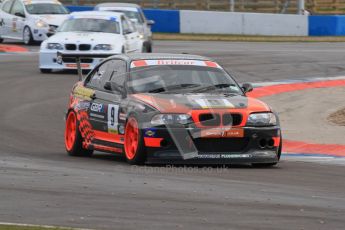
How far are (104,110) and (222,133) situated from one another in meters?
1.82

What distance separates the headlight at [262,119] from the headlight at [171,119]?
0.71 m

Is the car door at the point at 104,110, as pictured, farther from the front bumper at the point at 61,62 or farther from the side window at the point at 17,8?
the side window at the point at 17,8

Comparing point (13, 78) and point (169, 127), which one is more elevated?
point (169, 127)

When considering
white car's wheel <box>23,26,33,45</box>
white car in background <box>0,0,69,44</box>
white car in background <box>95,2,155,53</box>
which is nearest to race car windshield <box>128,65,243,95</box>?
white car in background <box>95,2,155,53</box>

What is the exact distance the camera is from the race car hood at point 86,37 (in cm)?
2461

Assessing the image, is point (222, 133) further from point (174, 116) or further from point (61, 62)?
point (61, 62)

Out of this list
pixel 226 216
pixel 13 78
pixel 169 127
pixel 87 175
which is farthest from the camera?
pixel 13 78

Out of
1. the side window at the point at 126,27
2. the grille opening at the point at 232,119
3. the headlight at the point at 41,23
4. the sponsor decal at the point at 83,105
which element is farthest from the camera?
the headlight at the point at 41,23

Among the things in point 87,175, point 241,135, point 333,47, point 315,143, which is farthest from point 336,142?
point 333,47

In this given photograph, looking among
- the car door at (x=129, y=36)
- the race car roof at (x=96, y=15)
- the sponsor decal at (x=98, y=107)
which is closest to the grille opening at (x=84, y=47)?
Answer: the car door at (x=129, y=36)

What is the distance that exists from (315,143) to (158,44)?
1969cm

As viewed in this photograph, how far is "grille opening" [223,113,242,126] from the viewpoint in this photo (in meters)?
11.7

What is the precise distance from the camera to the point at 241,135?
38.7 ft

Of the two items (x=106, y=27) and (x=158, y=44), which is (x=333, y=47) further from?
(x=106, y=27)
